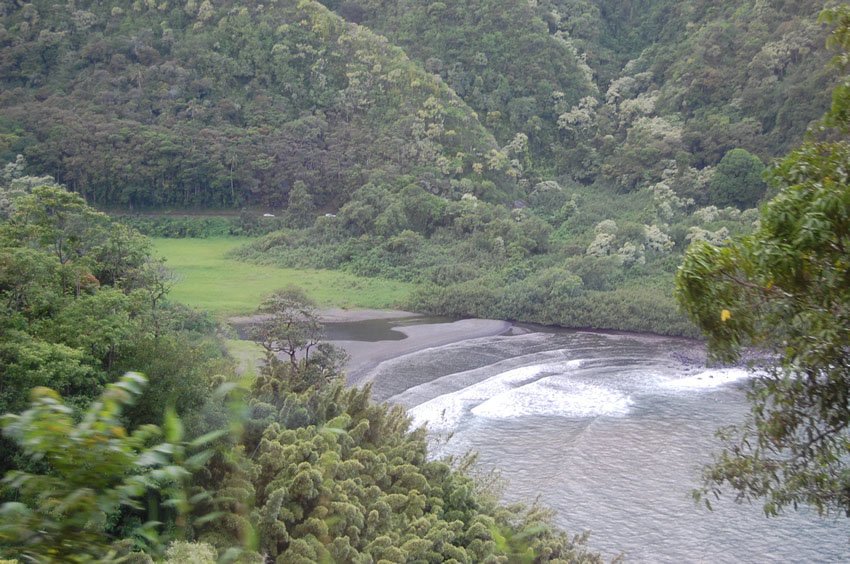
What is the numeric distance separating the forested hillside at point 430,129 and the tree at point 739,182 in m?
0.09

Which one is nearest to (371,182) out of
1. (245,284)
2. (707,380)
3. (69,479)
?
(245,284)

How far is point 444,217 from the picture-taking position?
1398 inches

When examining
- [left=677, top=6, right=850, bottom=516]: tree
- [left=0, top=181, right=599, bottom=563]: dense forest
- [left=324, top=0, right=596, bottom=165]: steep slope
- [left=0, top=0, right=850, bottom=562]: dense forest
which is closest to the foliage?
[left=0, top=181, right=599, bottom=563]: dense forest

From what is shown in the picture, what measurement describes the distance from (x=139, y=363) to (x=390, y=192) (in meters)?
27.3

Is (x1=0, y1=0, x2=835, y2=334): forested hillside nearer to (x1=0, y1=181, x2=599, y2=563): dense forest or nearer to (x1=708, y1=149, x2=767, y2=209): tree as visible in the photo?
(x1=708, y1=149, x2=767, y2=209): tree

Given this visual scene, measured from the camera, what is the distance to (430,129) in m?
40.7

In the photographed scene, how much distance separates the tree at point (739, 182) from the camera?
3584 cm

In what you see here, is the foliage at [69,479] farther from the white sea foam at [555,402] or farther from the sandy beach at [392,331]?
the sandy beach at [392,331]

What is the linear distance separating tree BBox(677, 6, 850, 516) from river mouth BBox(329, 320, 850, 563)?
6480mm

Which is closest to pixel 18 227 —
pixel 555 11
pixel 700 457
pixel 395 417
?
pixel 395 417

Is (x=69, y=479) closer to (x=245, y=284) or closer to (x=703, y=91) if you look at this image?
(x=245, y=284)

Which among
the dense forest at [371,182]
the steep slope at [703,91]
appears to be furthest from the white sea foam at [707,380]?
the steep slope at [703,91]

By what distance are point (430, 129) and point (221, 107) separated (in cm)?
1116

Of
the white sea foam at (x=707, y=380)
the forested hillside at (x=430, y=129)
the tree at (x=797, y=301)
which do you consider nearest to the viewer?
the tree at (x=797, y=301)
